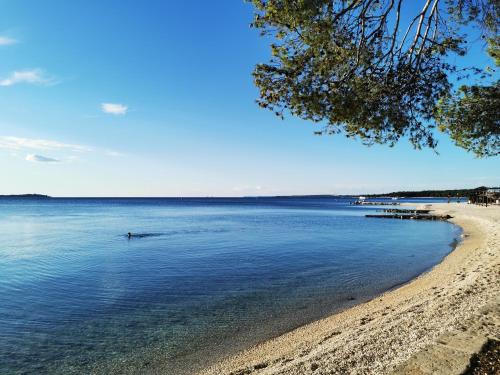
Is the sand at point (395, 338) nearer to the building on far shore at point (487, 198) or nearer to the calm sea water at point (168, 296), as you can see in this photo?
the calm sea water at point (168, 296)

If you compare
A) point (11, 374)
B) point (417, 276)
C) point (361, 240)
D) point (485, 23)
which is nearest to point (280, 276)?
point (417, 276)

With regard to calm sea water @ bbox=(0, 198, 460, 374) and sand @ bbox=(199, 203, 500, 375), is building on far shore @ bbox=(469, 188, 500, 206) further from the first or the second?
sand @ bbox=(199, 203, 500, 375)

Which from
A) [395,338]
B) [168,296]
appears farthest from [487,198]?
[395,338]

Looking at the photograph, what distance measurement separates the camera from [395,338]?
8.34 m

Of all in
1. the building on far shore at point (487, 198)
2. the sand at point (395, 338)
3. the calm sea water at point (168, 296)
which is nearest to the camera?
the sand at point (395, 338)

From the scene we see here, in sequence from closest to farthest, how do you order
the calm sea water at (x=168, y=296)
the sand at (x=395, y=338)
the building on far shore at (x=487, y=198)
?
the sand at (x=395, y=338), the calm sea water at (x=168, y=296), the building on far shore at (x=487, y=198)

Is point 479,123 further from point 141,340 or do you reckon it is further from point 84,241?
point 84,241

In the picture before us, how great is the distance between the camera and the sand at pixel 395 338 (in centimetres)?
684

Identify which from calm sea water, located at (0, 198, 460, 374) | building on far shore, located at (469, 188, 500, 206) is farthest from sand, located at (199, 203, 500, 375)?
building on far shore, located at (469, 188, 500, 206)

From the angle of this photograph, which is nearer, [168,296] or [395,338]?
[395,338]

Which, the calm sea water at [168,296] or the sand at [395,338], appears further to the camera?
the calm sea water at [168,296]

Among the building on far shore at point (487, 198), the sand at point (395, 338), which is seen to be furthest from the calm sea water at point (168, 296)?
the building on far shore at point (487, 198)

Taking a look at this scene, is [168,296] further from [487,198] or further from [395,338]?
[487,198]

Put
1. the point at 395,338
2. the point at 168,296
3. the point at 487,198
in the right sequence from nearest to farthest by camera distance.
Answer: the point at 395,338 < the point at 168,296 < the point at 487,198
